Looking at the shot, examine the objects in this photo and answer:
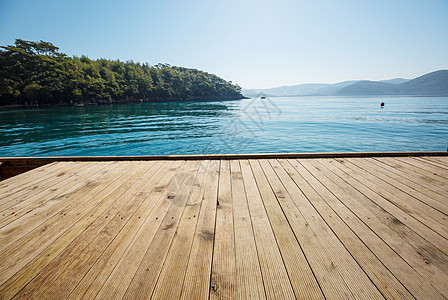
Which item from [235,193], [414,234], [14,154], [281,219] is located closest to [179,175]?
[235,193]

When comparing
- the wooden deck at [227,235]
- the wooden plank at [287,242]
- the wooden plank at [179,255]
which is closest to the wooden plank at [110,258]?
the wooden deck at [227,235]

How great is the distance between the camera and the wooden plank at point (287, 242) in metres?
0.97

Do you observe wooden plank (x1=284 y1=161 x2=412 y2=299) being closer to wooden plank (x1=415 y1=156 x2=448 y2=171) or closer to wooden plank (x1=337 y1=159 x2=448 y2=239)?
wooden plank (x1=337 y1=159 x2=448 y2=239)

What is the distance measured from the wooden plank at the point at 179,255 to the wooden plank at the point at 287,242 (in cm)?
63

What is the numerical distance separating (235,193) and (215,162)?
1069 millimetres

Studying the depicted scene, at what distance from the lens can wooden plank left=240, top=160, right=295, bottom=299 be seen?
97cm

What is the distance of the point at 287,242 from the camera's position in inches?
51.9

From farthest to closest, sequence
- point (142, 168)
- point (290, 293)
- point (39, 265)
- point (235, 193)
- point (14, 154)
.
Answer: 1. point (14, 154)
2. point (142, 168)
3. point (235, 193)
4. point (39, 265)
5. point (290, 293)

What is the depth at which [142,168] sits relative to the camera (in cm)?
286

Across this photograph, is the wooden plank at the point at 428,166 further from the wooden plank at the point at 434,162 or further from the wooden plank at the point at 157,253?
the wooden plank at the point at 157,253

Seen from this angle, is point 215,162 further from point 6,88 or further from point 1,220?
point 6,88

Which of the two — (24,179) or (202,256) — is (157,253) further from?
(24,179)

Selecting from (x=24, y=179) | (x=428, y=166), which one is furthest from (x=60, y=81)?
(x=428, y=166)

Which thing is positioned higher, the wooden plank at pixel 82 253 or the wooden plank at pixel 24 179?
the wooden plank at pixel 24 179
